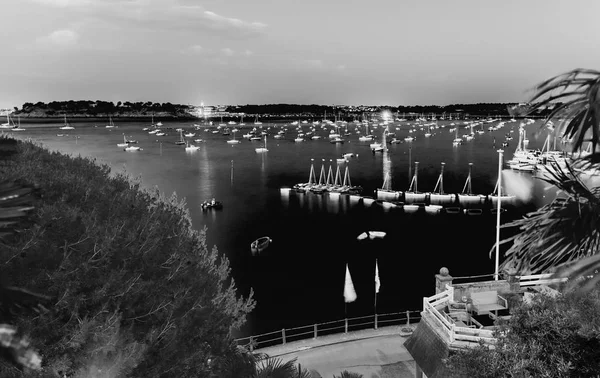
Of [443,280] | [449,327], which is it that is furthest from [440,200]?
[449,327]

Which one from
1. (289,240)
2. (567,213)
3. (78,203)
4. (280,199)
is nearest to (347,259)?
(289,240)

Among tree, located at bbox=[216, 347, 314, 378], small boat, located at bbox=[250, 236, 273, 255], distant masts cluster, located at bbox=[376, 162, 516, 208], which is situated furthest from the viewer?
distant masts cluster, located at bbox=[376, 162, 516, 208]

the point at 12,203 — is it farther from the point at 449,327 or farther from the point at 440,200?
the point at 440,200

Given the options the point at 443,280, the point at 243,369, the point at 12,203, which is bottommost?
the point at 243,369

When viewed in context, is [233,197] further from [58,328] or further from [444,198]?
[58,328]

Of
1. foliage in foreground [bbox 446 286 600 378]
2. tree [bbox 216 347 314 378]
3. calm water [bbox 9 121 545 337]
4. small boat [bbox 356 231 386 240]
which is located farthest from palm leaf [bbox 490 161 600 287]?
small boat [bbox 356 231 386 240]

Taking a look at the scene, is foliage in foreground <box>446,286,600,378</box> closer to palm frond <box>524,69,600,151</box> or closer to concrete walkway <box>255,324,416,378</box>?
palm frond <box>524,69,600,151</box>
